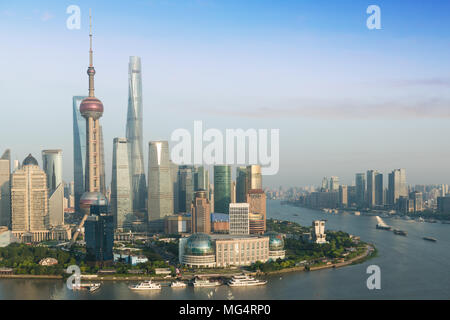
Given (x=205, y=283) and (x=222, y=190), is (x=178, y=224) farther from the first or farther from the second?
(x=205, y=283)

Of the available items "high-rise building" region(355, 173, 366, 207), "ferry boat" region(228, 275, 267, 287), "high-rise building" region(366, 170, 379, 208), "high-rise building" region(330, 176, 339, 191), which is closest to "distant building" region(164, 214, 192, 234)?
"ferry boat" region(228, 275, 267, 287)

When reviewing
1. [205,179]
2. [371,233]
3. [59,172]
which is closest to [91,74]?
[59,172]

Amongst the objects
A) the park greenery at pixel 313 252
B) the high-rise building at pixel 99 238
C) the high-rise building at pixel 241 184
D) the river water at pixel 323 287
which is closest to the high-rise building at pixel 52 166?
the high-rise building at pixel 241 184

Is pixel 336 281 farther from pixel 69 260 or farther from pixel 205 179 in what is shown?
pixel 205 179

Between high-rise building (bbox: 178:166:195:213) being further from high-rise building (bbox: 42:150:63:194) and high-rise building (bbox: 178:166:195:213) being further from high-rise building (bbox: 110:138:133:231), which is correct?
high-rise building (bbox: 42:150:63:194)

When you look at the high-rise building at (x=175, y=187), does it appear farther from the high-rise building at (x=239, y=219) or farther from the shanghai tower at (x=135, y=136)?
the high-rise building at (x=239, y=219)
